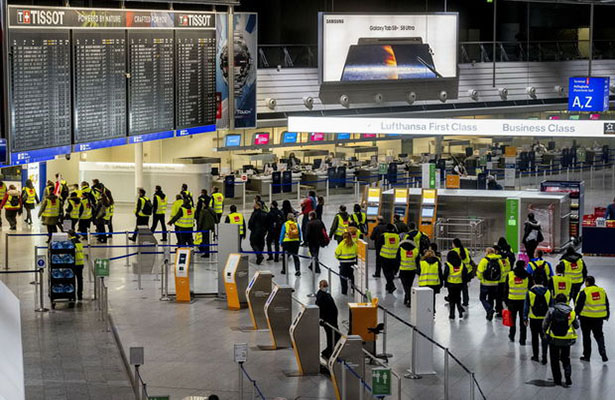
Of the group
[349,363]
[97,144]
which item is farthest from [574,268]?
[97,144]

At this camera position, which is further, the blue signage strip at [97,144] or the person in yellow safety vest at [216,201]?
the person in yellow safety vest at [216,201]

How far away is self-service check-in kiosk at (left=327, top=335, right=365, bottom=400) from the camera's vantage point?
12016mm

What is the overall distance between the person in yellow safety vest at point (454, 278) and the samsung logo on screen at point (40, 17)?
703cm

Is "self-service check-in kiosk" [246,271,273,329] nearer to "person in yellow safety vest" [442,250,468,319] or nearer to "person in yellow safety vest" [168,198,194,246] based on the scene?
"person in yellow safety vest" [442,250,468,319]

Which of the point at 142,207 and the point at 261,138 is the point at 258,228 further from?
the point at 261,138

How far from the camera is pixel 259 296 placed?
1603cm

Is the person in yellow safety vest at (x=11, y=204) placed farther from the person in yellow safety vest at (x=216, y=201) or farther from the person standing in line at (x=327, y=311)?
the person standing in line at (x=327, y=311)

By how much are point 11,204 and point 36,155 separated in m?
7.80

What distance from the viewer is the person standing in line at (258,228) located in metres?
20.9

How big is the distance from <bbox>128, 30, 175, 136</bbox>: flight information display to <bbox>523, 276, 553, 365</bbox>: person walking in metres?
8.26

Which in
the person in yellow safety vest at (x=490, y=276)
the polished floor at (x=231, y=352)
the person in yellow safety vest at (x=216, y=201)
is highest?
the person in yellow safety vest at (x=216, y=201)

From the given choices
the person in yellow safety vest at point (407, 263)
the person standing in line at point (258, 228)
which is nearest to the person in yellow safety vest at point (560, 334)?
the person in yellow safety vest at point (407, 263)

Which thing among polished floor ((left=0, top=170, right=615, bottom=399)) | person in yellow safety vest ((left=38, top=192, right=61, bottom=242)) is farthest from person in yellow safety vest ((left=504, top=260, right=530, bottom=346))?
person in yellow safety vest ((left=38, top=192, right=61, bottom=242))

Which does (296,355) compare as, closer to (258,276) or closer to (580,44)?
(258,276)
